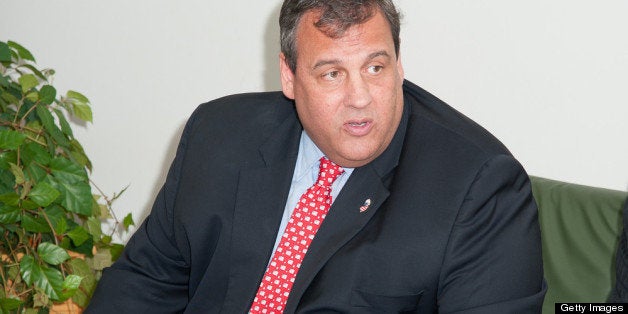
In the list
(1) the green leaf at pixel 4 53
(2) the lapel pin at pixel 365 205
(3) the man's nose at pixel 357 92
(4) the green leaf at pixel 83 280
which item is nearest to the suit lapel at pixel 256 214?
(2) the lapel pin at pixel 365 205

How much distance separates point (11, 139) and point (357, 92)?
1310 mm

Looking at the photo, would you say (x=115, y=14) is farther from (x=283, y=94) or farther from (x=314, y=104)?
(x=314, y=104)

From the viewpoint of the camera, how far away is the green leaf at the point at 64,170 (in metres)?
3.16

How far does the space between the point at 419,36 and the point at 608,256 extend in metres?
0.99

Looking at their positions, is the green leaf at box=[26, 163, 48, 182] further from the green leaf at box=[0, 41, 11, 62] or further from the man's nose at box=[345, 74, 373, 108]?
the man's nose at box=[345, 74, 373, 108]

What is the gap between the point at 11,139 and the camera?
9.87 ft

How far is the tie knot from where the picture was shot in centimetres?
250

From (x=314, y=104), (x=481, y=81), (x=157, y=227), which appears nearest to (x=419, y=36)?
(x=481, y=81)

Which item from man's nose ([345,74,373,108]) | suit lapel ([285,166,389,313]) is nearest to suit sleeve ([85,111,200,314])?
suit lapel ([285,166,389,313])

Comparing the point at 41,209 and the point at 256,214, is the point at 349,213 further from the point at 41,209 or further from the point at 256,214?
the point at 41,209

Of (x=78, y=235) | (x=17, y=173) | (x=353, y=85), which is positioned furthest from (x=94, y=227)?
(x=353, y=85)

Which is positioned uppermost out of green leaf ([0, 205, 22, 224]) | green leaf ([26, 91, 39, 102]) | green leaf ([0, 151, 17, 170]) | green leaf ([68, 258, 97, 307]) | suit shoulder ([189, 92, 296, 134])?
suit shoulder ([189, 92, 296, 134])

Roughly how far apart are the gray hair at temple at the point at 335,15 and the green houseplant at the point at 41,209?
3.57ft

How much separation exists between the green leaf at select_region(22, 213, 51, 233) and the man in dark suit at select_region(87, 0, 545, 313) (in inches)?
25.7
